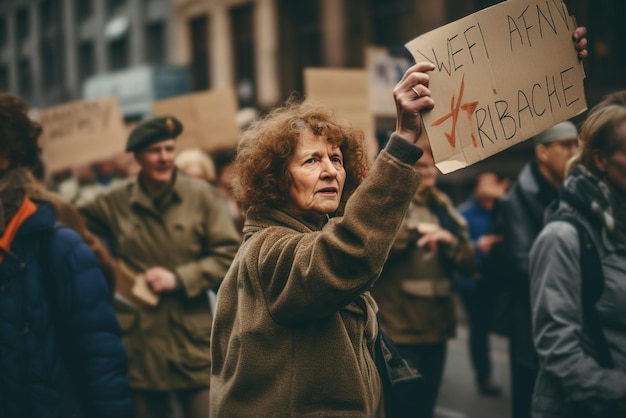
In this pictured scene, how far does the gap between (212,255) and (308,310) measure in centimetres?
252

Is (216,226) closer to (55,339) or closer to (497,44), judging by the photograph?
(55,339)

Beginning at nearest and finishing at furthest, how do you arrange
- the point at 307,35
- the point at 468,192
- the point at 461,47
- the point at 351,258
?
the point at 351,258 → the point at 461,47 → the point at 468,192 → the point at 307,35

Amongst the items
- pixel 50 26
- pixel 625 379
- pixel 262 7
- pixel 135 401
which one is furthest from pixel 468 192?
pixel 50 26

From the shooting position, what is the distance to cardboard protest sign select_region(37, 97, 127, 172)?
7457 millimetres

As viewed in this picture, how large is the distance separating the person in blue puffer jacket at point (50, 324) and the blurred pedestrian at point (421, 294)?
229 cm

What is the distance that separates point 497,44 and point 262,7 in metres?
19.9

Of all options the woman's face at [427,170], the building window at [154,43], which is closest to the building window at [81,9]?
the building window at [154,43]

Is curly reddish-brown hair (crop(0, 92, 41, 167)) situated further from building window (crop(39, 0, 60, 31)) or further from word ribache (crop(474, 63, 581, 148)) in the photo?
building window (crop(39, 0, 60, 31))

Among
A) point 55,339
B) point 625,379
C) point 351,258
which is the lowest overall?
point 625,379

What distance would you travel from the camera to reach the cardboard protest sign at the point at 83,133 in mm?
7457

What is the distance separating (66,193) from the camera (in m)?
8.34

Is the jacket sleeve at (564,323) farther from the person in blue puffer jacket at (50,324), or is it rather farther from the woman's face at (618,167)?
the person in blue puffer jacket at (50,324)

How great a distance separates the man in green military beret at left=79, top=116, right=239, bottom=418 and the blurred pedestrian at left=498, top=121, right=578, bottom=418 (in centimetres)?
149

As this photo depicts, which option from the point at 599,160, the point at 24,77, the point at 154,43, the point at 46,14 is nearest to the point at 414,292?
the point at 599,160
